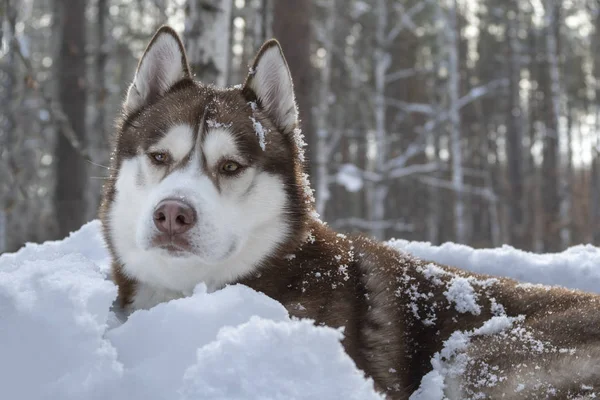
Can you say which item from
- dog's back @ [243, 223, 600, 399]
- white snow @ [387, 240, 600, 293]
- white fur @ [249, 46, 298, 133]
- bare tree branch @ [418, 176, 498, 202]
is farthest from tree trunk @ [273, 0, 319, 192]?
bare tree branch @ [418, 176, 498, 202]

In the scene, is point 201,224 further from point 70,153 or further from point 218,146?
point 70,153

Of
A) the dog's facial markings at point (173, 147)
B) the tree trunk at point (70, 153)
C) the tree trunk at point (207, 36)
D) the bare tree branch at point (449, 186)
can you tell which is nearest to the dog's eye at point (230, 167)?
the dog's facial markings at point (173, 147)

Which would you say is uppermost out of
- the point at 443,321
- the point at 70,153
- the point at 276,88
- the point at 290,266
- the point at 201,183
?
the point at 276,88

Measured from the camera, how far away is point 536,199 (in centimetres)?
2497

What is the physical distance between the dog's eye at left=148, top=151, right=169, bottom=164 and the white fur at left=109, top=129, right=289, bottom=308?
0.04 metres

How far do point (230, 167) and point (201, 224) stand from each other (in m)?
0.41

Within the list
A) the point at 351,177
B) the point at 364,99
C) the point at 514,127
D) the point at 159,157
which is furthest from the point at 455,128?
the point at 159,157

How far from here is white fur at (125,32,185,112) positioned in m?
3.22

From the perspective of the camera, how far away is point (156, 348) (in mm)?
1920

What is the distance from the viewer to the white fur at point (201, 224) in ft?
8.43

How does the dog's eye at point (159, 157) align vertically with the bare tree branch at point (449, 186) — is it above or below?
above

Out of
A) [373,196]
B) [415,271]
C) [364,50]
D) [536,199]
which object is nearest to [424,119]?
[364,50]

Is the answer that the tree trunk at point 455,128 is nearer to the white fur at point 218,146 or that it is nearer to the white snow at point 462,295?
the white snow at point 462,295

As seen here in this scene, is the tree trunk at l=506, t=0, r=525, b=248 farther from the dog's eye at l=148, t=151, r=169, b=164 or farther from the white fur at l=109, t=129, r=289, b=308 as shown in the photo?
the dog's eye at l=148, t=151, r=169, b=164
